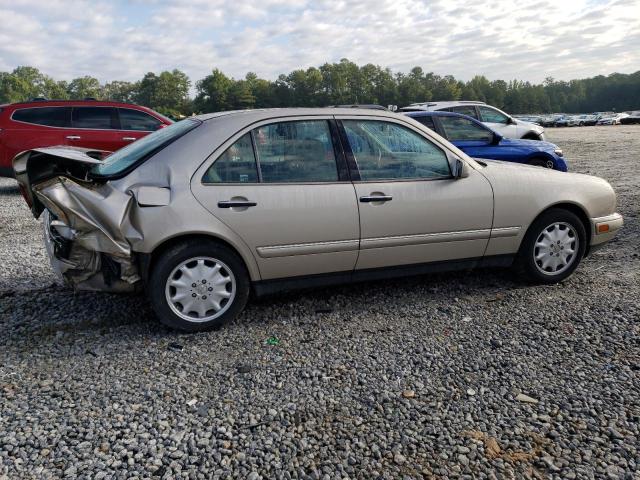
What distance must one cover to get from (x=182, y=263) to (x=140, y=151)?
961 mm

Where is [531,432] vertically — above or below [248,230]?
below

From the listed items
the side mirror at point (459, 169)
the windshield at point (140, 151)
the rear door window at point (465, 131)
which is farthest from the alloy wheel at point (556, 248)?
the rear door window at point (465, 131)

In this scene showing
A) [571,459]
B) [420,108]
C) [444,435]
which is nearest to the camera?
[571,459]

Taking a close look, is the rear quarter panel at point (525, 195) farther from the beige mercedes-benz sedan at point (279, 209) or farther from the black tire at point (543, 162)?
the black tire at point (543, 162)

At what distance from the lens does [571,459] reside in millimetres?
2553

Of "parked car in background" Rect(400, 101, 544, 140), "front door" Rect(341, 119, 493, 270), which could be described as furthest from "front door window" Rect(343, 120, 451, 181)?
"parked car in background" Rect(400, 101, 544, 140)

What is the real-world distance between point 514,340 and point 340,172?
1753 mm

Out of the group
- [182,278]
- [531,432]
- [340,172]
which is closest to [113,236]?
[182,278]

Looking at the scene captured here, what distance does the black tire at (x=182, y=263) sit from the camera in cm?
378

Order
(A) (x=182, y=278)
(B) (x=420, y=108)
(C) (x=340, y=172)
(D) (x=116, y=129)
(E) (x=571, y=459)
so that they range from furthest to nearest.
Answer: (B) (x=420, y=108), (D) (x=116, y=129), (C) (x=340, y=172), (A) (x=182, y=278), (E) (x=571, y=459)

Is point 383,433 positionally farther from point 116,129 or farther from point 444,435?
point 116,129

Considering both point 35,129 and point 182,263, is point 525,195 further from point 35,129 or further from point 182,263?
point 35,129

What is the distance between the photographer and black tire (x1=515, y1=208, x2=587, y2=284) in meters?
4.75

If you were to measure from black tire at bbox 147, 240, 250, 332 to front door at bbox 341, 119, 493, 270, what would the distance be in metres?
0.95
